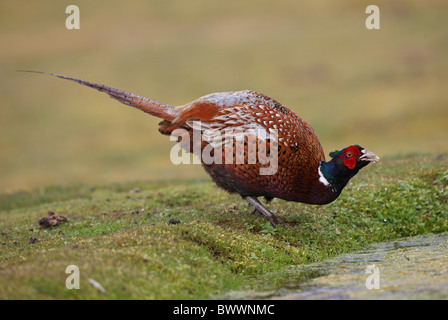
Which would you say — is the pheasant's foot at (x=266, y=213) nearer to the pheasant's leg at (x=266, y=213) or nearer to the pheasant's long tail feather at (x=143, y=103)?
the pheasant's leg at (x=266, y=213)

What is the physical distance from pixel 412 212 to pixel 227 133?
461cm

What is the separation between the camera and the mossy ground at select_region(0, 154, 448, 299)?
7.67 m

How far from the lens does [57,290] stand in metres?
7.18

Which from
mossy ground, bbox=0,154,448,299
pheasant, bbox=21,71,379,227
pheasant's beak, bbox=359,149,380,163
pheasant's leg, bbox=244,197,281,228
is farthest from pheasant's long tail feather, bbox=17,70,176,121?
pheasant's beak, bbox=359,149,380,163

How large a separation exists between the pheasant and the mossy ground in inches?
34.2

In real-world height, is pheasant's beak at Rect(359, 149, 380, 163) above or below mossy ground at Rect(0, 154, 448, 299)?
above

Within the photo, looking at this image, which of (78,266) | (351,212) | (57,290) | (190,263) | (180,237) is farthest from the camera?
(351,212)

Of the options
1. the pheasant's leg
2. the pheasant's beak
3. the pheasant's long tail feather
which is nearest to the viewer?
the pheasant's beak

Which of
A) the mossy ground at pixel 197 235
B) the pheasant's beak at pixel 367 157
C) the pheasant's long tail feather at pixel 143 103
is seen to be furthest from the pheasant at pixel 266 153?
the mossy ground at pixel 197 235

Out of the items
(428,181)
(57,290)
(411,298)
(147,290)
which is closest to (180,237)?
(147,290)

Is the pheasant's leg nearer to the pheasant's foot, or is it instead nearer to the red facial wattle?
the pheasant's foot

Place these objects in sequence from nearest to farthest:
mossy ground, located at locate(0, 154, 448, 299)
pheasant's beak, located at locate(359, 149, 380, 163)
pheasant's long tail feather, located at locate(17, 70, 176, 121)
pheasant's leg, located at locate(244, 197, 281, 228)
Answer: mossy ground, located at locate(0, 154, 448, 299)
pheasant's beak, located at locate(359, 149, 380, 163)
pheasant's leg, located at locate(244, 197, 281, 228)
pheasant's long tail feather, located at locate(17, 70, 176, 121)

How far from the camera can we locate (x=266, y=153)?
10422 millimetres

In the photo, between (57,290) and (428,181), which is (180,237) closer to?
(57,290)
